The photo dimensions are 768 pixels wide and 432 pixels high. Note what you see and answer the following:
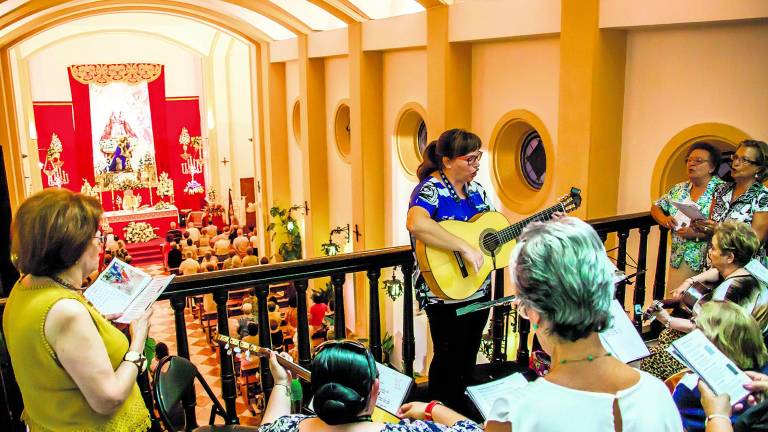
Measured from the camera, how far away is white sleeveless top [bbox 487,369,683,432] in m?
1.70

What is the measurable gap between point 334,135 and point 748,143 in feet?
33.8

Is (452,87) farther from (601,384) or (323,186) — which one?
(601,384)

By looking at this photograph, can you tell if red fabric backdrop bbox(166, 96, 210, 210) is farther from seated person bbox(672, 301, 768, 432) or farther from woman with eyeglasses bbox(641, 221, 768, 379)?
seated person bbox(672, 301, 768, 432)

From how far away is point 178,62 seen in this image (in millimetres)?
24859

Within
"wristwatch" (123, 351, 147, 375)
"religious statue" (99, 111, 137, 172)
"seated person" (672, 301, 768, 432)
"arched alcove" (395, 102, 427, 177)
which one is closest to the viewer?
"wristwatch" (123, 351, 147, 375)

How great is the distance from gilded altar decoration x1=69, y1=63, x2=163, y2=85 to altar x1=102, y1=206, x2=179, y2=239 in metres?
4.45

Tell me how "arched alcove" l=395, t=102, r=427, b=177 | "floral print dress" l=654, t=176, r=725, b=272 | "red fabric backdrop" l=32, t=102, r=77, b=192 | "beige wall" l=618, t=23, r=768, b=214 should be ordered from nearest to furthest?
1. "floral print dress" l=654, t=176, r=725, b=272
2. "beige wall" l=618, t=23, r=768, b=214
3. "arched alcove" l=395, t=102, r=427, b=177
4. "red fabric backdrop" l=32, t=102, r=77, b=192

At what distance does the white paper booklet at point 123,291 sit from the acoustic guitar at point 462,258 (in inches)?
53.8

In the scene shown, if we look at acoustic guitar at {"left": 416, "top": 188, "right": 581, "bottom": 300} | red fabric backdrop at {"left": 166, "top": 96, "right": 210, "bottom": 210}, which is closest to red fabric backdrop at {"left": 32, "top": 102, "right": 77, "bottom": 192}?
red fabric backdrop at {"left": 166, "top": 96, "right": 210, "bottom": 210}

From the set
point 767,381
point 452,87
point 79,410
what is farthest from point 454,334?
point 452,87

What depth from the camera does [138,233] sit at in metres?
22.4

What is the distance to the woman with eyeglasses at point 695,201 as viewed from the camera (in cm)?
495

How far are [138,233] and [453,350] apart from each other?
66.5 feet

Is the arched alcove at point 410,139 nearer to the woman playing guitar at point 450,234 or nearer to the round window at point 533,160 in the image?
the round window at point 533,160
